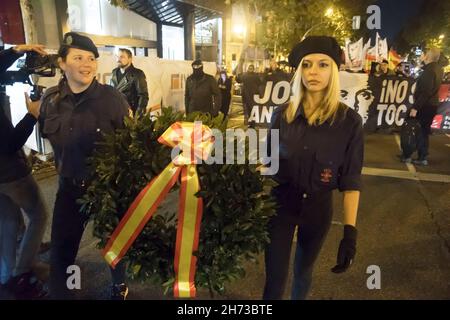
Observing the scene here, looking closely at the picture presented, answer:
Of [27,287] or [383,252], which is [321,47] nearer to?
[383,252]

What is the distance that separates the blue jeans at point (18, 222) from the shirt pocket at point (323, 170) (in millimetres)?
2193

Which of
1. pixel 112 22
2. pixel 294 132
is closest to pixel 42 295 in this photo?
pixel 294 132

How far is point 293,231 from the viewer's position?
2303 mm

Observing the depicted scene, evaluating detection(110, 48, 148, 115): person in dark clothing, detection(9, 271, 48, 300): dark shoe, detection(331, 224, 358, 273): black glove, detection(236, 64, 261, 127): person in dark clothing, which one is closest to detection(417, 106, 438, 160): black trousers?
detection(236, 64, 261, 127): person in dark clothing

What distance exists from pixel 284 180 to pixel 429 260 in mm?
2342

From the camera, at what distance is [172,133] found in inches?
78.9

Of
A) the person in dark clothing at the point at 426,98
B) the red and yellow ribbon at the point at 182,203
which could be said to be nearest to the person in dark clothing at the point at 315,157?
the red and yellow ribbon at the point at 182,203

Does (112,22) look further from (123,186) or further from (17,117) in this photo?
(123,186)

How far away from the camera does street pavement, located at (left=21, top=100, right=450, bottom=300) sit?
3.19 m

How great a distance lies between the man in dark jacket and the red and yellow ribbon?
5266mm

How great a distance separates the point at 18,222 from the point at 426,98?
22.1ft

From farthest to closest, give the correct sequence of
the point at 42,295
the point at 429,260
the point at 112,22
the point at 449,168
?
the point at 112,22 → the point at 449,168 → the point at 429,260 → the point at 42,295

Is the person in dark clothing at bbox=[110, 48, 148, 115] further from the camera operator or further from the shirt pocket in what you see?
the shirt pocket

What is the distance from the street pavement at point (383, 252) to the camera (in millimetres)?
3191
